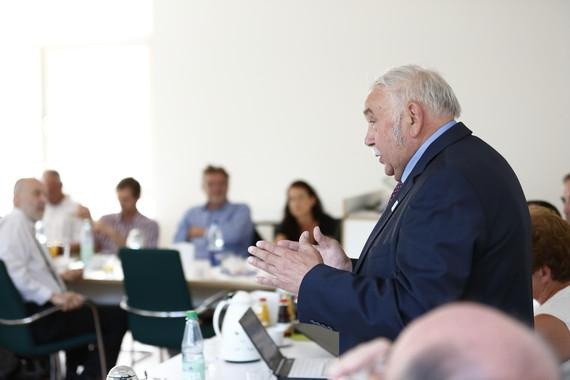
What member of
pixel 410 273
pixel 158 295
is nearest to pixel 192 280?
pixel 158 295

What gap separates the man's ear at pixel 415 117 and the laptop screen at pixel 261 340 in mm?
1015

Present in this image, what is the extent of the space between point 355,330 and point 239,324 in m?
0.99

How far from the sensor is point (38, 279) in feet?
14.9

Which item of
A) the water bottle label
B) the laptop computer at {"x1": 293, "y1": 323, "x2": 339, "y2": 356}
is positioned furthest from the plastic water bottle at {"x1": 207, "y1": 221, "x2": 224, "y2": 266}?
the water bottle label

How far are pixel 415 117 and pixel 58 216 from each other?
5.02m

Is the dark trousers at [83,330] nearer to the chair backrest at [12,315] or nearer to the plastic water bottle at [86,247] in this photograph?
the chair backrest at [12,315]

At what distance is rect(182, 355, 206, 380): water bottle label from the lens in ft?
8.41

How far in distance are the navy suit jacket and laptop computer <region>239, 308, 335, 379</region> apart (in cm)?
77

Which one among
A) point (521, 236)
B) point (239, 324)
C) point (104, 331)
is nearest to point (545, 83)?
point (104, 331)

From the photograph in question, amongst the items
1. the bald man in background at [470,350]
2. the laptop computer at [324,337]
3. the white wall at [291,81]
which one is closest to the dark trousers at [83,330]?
the laptop computer at [324,337]

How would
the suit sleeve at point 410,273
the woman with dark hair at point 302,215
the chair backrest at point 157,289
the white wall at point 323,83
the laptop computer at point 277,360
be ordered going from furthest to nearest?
the white wall at point 323,83 → the woman with dark hair at point 302,215 → the chair backrest at point 157,289 → the laptop computer at point 277,360 → the suit sleeve at point 410,273

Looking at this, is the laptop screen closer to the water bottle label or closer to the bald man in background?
the water bottle label

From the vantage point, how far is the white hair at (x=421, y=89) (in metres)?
1.96

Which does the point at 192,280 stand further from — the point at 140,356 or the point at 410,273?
the point at 410,273
